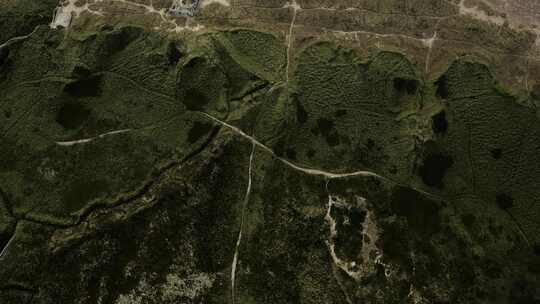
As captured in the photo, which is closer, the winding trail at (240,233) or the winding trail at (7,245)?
the winding trail at (240,233)

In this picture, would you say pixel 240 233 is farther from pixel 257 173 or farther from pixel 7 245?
pixel 7 245

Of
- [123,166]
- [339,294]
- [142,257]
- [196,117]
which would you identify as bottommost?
[339,294]

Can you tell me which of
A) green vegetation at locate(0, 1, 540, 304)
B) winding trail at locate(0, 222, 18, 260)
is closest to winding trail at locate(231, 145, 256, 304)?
green vegetation at locate(0, 1, 540, 304)

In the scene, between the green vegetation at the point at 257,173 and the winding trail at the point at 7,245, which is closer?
the green vegetation at the point at 257,173

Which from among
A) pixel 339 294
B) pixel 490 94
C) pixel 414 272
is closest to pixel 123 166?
pixel 339 294

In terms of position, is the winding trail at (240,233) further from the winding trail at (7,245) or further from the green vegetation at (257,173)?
the winding trail at (7,245)

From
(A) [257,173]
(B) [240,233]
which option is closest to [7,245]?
(B) [240,233]

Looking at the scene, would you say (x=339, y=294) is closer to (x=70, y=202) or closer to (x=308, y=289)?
(x=308, y=289)

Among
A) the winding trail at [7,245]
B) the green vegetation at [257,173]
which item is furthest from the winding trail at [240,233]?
the winding trail at [7,245]

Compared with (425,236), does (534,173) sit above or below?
above

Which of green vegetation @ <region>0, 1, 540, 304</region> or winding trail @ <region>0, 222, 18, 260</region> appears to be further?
winding trail @ <region>0, 222, 18, 260</region>

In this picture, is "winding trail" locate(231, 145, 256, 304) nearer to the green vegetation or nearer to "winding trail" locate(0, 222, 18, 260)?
the green vegetation
